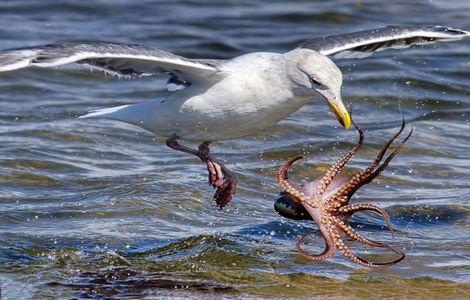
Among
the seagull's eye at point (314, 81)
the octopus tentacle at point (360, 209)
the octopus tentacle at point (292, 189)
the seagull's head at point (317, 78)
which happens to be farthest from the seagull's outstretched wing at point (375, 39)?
the octopus tentacle at point (360, 209)

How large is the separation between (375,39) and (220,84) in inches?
53.8

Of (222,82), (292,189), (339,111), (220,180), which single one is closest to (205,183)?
(220,180)

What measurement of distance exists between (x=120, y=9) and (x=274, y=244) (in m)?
10.4

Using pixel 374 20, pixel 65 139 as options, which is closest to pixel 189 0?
pixel 374 20

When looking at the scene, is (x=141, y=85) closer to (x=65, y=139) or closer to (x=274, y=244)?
(x=65, y=139)

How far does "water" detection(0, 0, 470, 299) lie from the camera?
7473 mm

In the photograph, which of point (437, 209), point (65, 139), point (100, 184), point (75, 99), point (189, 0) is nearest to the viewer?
point (437, 209)

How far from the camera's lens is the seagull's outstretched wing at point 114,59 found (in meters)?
7.29

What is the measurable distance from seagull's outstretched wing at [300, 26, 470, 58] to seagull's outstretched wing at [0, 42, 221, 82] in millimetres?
988

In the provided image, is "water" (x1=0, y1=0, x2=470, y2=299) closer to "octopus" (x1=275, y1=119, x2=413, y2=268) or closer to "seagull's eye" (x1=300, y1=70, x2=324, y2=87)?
"octopus" (x1=275, y1=119, x2=413, y2=268)

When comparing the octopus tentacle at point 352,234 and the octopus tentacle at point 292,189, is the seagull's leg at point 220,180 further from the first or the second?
the octopus tentacle at point 352,234

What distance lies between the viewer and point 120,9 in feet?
59.3

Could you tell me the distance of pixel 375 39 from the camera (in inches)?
350

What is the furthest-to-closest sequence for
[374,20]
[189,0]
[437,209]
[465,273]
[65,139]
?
[189,0], [374,20], [65,139], [437,209], [465,273]
